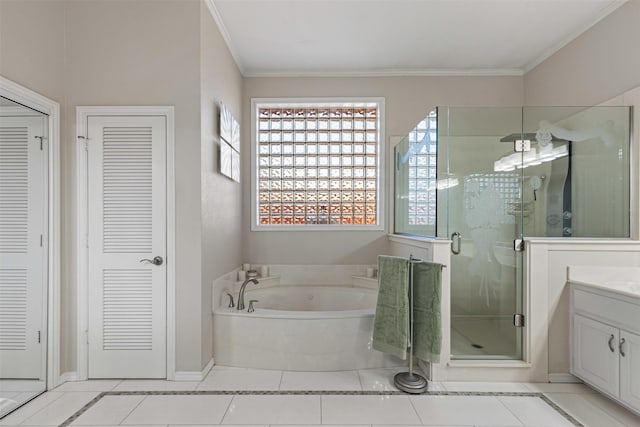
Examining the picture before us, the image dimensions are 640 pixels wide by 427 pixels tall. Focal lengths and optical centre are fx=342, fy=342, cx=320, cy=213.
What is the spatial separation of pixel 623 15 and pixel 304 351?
11.8 ft

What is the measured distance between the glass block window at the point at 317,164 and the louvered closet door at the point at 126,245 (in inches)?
60.1

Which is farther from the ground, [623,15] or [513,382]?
[623,15]

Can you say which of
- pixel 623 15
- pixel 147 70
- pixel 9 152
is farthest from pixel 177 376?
pixel 623 15

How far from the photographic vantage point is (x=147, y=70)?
2553mm

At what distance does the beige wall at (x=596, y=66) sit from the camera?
2.57m

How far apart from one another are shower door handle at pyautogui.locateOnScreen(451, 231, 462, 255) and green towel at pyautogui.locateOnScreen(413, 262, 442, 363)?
288 mm

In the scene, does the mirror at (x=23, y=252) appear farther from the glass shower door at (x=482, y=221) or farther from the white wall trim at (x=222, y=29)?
the glass shower door at (x=482, y=221)

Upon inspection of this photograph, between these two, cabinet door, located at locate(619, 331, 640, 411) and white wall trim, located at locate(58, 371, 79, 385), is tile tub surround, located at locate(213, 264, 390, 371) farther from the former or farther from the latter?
cabinet door, located at locate(619, 331, 640, 411)

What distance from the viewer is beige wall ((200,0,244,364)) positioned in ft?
8.62

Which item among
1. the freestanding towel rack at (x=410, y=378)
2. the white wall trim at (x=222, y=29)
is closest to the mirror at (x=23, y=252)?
the white wall trim at (x=222, y=29)

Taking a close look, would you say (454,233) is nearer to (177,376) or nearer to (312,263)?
(312,263)

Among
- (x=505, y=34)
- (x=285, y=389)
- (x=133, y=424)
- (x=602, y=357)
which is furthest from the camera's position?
(x=505, y=34)

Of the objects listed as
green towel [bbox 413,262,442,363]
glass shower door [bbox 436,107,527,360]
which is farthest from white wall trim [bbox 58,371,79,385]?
glass shower door [bbox 436,107,527,360]

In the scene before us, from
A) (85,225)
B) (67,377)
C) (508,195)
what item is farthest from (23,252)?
(508,195)
